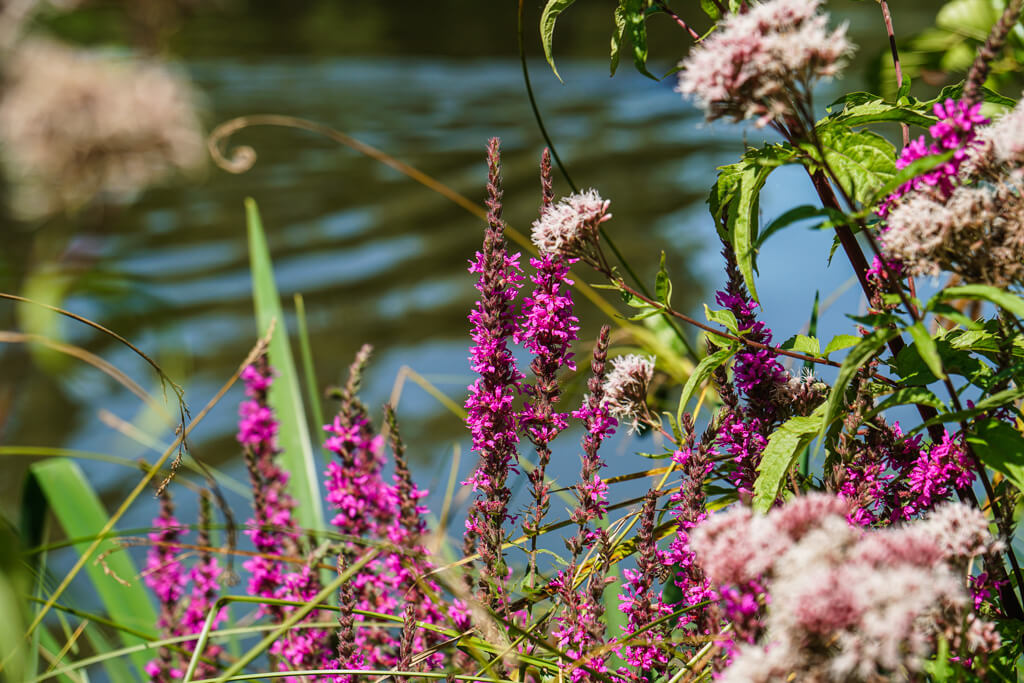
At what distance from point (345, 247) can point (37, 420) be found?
2109 mm

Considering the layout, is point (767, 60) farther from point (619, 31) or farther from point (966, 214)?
point (619, 31)

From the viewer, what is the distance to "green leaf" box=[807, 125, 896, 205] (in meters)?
0.92

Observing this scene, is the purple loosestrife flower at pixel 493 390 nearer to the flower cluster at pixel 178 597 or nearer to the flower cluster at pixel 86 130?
the flower cluster at pixel 86 130

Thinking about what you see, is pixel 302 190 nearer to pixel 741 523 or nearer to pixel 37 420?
pixel 37 420

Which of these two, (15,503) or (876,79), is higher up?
(876,79)

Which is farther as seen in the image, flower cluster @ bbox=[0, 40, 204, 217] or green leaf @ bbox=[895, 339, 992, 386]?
flower cluster @ bbox=[0, 40, 204, 217]

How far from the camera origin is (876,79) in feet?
6.39

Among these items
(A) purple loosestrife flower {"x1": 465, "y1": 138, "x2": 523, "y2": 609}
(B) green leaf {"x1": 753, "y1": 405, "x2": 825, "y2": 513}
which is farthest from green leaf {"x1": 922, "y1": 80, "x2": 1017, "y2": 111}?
(A) purple loosestrife flower {"x1": 465, "y1": 138, "x2": 523, "y2": 609}

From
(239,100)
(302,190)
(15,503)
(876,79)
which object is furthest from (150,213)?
(876,79)

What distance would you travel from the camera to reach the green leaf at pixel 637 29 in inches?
39.2

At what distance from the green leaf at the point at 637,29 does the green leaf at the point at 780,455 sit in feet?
1.34

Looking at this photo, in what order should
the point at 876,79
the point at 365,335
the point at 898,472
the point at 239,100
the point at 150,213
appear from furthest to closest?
the point at 239,100 < the point at 150,213 < the point at 365,335 < the point at 876,79 < the point at 898,472

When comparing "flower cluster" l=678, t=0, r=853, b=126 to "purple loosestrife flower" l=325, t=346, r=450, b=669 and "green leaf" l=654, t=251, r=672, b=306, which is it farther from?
"purple loosestrife flower" l=325, t=346, r=450, b=669

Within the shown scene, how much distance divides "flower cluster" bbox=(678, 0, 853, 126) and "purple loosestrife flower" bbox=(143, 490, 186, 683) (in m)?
1.17
